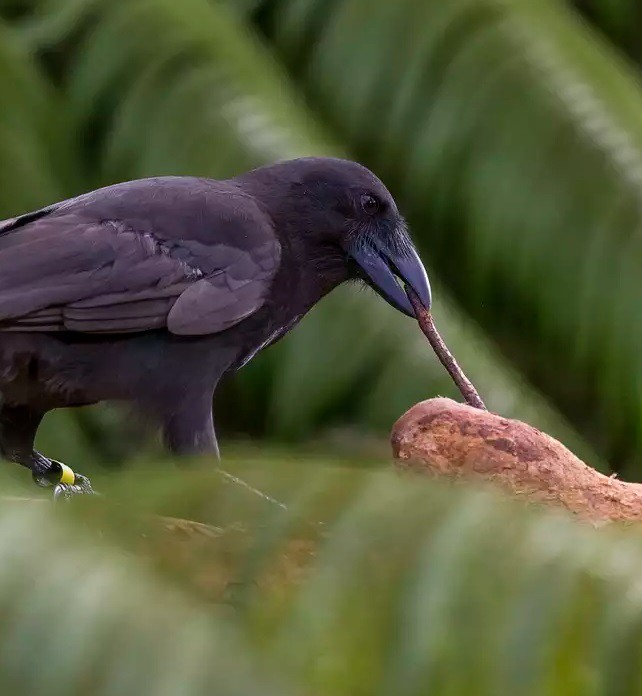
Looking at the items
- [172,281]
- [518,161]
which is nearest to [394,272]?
[172,281]

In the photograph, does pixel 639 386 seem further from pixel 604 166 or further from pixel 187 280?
pixel 187 280

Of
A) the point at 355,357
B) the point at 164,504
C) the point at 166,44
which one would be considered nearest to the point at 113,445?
the point at 355,357

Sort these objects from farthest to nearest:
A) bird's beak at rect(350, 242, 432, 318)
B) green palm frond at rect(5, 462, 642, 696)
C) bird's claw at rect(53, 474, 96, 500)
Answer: bird's beak at rect(350, 242, 432, 318) → bird's claw at rect(53, 474, 96, 500) → green palm frond at rect(5, 462, 642, 696)

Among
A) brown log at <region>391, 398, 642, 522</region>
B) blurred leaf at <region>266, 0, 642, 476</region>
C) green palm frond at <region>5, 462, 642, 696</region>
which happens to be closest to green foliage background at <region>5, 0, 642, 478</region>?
blurred leaf at <region>266, 0, 642, 476</region>

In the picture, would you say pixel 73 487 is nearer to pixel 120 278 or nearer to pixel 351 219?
pixel 120 278

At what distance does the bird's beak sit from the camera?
4.27 feet

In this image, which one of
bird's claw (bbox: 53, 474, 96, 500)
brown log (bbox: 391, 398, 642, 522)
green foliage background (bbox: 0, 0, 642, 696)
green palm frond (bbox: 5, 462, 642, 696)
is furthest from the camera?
green foliage background (bbox: 0, 0, 642, 696)

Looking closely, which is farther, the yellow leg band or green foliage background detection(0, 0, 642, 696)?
green foliage background detection(0, 0, 642, 696)

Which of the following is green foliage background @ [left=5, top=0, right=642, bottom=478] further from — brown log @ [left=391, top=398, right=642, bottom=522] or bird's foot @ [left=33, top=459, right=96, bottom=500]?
brown log @ [left=391, top=398, right=642, bottom=522]

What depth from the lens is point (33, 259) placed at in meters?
1.19

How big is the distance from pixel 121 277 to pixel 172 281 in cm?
5

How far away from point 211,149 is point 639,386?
679 millimetres

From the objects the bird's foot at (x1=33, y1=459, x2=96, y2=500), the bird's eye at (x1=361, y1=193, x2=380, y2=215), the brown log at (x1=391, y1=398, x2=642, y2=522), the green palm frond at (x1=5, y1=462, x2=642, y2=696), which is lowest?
the bird's foot at (x1=33, y1=459, x2=96, y2=500)

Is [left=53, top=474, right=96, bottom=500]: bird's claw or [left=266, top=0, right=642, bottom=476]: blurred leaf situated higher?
[left=266, top=0, right=642, bottom=476]: blurred leaf
